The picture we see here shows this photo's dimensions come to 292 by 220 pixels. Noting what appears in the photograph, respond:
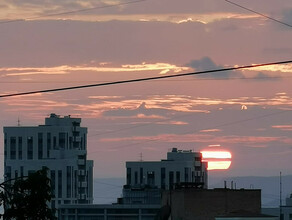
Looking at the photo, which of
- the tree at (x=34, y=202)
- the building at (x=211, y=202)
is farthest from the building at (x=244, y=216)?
the tree at (x=34, y=202)

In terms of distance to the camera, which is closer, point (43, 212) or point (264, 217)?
point (43, 212)

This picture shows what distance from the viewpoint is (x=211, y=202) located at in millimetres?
151125

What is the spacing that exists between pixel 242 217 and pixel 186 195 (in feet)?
42.7

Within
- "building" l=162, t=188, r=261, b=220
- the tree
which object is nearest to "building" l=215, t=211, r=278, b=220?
"building" l=162, t=188, r=261, b=220

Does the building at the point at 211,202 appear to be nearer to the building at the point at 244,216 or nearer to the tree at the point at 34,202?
the building at the point at 244,216

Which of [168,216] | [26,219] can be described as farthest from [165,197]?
[26,219]

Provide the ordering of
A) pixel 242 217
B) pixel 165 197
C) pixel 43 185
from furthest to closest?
pixel 165 197 → pixel 242 217 → pixel 43 185

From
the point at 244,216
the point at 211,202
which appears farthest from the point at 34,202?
the point at 211,202

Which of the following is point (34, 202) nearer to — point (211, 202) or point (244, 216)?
point (244, 216)

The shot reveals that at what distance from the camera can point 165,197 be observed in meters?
161

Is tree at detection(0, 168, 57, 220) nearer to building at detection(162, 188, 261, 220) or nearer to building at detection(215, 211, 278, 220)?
building at detection(215, 211, 278, 220)

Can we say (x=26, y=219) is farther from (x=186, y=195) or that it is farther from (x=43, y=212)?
(x=186, y=195)

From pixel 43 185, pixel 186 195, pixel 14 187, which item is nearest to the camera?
pixel 14 187

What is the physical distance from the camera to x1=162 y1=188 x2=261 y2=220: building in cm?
15025
